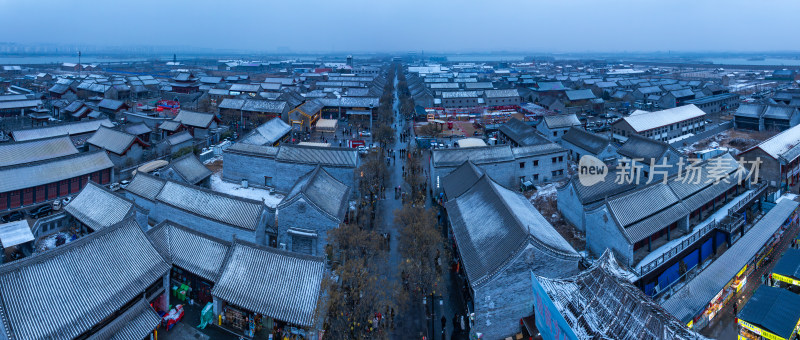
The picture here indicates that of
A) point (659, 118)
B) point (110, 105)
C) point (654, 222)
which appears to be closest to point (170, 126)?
point (110, 105)

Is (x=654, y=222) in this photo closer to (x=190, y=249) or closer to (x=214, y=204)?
(x=190, y=249)

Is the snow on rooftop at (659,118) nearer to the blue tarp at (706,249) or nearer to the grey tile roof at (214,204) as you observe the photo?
the blue tarp at (706,249)

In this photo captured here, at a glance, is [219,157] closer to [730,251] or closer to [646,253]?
[646,253]

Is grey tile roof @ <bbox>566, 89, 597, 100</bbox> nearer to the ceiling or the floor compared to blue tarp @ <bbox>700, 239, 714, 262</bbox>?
nearer to the ceiling

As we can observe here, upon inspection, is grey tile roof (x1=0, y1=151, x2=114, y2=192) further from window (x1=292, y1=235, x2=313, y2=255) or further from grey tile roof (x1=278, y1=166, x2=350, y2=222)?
window (x1=292, y1=235, x2=313, y2=255)

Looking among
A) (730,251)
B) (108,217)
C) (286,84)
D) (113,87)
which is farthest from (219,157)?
(286,84)

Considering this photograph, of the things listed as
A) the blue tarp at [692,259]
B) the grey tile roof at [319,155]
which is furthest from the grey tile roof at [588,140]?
the grey tile roof at [319,155]

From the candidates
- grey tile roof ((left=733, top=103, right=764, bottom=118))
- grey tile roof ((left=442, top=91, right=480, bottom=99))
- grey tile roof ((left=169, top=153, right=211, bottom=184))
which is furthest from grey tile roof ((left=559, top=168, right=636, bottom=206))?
grey tile roof ((left=442, top=91, right=480, bottom=99))
